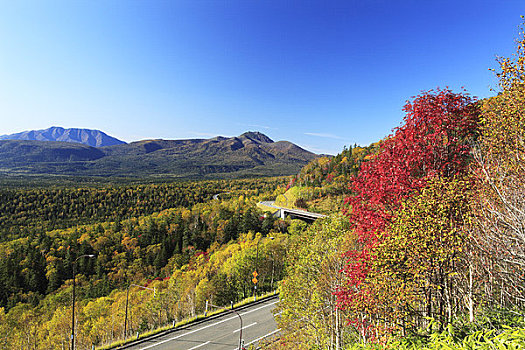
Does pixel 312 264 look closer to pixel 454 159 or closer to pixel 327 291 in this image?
pixel 327 291

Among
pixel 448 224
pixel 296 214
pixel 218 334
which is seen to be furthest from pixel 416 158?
pixel 296 214

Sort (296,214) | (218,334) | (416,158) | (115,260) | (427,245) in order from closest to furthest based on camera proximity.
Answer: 1. (427,245)
2. (416,158)
3. (218,334)
4. (296,214)
5. (115,260)

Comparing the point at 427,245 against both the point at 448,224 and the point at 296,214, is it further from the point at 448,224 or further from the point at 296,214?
the point at 296,214

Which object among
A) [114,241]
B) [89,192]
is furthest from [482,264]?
[89,192]

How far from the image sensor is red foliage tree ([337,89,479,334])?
8.32 metres

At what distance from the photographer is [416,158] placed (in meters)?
8.58

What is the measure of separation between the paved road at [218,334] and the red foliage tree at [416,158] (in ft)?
64.2

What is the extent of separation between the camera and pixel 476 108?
9000mm

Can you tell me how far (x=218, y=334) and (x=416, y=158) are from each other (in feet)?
90.8

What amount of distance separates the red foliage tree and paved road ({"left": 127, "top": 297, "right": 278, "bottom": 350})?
64.2 ft

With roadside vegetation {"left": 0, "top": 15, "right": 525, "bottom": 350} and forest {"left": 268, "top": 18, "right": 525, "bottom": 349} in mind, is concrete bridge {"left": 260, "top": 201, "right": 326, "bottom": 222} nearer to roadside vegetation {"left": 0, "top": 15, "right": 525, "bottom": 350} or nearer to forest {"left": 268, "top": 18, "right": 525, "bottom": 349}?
roadside vegetation {"left": 0, "top": 15, "right": 525, "bottom": 350}

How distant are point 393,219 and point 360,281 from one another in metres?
2.30

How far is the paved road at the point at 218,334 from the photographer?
85.1 feet

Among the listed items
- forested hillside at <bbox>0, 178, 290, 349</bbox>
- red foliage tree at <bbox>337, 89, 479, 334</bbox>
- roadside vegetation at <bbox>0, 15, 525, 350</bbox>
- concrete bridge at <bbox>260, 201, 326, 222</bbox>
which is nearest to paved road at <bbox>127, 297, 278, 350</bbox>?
roadside vegetation at <bbox>0, 15, 525, 350</bbox>
